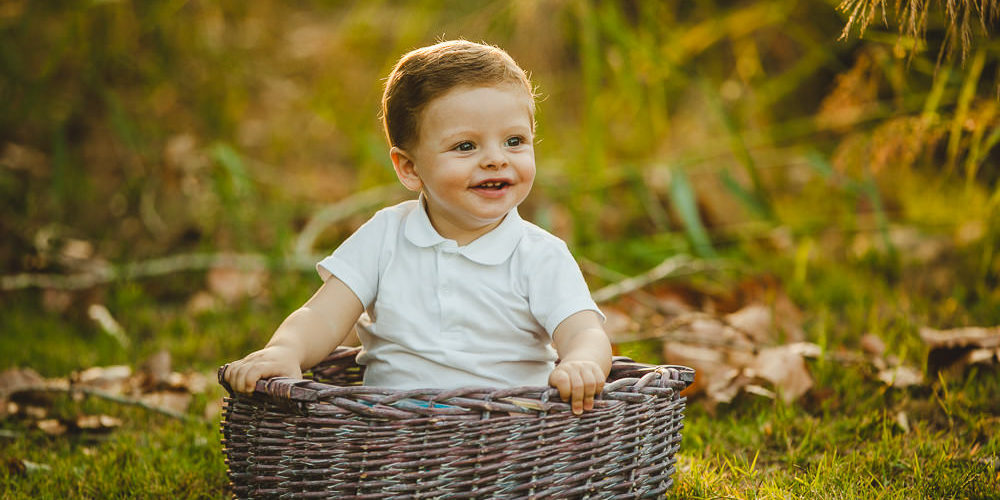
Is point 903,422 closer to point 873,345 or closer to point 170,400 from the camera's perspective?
point 873,345

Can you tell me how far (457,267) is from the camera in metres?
2.01

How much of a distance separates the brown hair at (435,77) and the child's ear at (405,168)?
0.02 meters

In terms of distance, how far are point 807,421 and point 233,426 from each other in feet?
4.65

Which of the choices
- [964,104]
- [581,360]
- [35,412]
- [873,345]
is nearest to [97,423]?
[35,412]

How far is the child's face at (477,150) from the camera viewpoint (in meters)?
1.89

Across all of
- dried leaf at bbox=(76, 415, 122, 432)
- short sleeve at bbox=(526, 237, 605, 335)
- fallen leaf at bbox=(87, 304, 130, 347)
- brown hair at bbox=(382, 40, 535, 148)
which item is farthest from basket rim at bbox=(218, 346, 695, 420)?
fallen leaf at bbox=(87, 304, 130, 347)

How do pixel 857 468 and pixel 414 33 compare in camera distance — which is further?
pixel 414 33

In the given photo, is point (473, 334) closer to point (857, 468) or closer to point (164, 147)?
point (857, 468)

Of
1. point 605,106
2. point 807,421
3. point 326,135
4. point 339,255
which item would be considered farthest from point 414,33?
point 807,421

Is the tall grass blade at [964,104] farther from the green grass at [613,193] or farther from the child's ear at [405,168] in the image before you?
the child's ear at [405,168]

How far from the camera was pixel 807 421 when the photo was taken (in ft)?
7.63

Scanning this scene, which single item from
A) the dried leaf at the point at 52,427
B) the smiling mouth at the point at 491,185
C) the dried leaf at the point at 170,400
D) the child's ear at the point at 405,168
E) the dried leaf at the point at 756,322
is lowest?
the dried leaf at the point at 756,322

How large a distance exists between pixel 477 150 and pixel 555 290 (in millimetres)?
342

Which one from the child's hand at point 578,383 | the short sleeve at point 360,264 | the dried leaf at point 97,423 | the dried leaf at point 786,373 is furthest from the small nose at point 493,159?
Answer: the dried leaf at point 97,423
